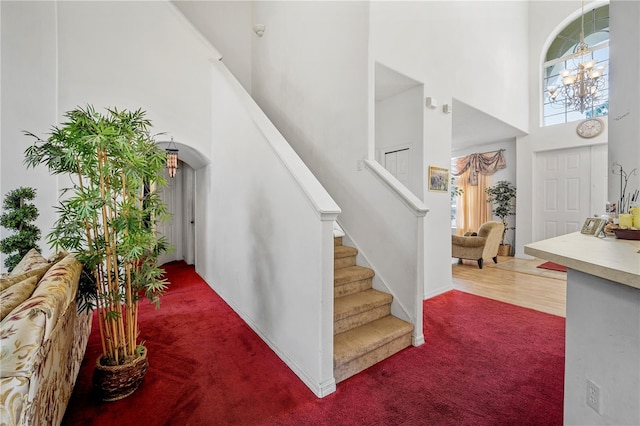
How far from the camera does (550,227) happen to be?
580 centimetres

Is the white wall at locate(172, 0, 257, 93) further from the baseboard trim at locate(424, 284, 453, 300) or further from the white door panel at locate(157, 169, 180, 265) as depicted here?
the baseboard trim at locate(424, 284, 453, 300)

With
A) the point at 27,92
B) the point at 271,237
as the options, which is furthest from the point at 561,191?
the point at 27,92

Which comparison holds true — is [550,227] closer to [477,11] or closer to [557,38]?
[557,38]

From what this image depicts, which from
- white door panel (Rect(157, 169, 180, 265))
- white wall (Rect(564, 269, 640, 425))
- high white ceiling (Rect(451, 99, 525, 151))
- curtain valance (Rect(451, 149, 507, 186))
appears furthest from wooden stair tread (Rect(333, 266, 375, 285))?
curtain valance (Rect(451, 149, 507, 186))

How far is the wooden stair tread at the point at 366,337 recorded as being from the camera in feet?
6.52

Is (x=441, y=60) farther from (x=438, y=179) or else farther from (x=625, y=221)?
(x=625, y=221)

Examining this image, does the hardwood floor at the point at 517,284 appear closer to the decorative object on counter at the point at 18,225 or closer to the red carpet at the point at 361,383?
the red carpet at the point at 361,383

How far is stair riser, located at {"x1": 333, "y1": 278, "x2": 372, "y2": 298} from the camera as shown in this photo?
2.59m

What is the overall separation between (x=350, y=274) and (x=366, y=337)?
0.68 m

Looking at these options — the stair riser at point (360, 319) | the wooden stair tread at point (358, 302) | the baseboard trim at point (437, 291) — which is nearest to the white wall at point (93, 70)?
the wooden stair tread at point (358, 302)

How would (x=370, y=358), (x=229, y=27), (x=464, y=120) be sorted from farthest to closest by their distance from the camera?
(x=229, y=27)
(x=464, y=120)
(x=370, y=358)

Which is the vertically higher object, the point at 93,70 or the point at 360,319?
the point at 93,70

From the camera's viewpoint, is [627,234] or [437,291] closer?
[627,234]

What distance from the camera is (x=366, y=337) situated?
2203mm
